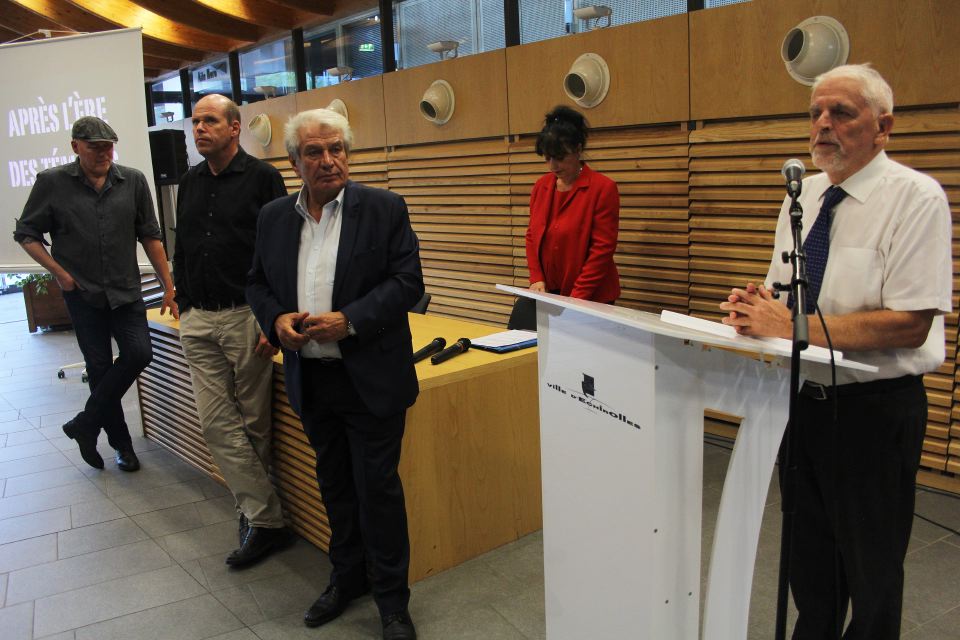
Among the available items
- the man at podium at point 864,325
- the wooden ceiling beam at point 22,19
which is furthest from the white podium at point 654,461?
the wooden ceiling beam at point 22,19

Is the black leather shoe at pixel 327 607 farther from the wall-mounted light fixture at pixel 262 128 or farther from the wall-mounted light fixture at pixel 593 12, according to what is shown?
the wall-mounted light fixture at pixel 262 128

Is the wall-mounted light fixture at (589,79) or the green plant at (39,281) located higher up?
the wall-mounted light fixture at (589,79)

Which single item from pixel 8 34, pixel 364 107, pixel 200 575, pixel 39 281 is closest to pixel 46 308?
pixel 39 281

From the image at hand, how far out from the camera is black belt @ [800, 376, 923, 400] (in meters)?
1.95

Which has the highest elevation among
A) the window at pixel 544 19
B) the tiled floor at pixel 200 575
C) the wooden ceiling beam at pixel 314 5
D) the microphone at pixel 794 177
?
the wooden ceiling beam at pixel 314 5

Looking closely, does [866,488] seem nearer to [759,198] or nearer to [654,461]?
[654,461]

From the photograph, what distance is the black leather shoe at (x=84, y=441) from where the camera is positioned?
15.4 feet

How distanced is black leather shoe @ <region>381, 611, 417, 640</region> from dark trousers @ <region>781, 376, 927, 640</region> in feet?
4.78

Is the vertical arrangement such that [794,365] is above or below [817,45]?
below

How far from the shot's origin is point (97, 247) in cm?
445

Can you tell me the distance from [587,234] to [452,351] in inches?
49.2

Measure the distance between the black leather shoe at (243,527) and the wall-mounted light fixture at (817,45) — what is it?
3544mm

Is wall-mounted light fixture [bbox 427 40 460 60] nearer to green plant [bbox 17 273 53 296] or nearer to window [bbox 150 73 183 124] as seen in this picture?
green plant [bbox 17 273 53 296]

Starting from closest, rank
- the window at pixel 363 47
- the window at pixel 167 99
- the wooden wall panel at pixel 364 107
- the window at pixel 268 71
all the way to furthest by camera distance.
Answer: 1. the wooden wall panel at pixel 364 107
2. the window at pixel 363 47
3. the window at pixel 268 71
4. the window at pixel 167 99
